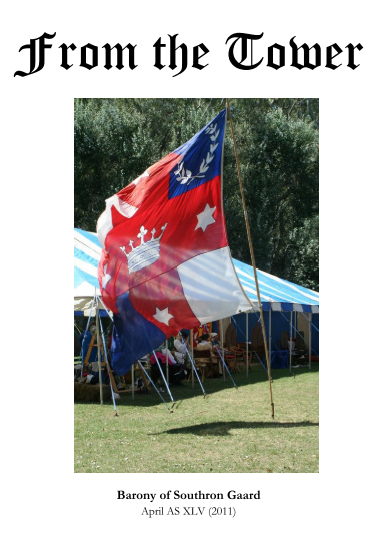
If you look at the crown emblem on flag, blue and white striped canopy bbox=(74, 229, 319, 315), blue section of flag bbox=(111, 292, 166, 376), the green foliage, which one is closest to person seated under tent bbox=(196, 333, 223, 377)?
blue and white striped canopy bbox=(74, 229, 319, 315)

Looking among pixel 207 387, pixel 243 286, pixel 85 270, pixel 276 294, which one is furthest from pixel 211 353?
pixel 85 270

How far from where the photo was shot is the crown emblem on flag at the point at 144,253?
6.88 meters

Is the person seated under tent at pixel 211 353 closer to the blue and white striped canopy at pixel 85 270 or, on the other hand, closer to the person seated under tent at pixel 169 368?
the person seated under tent at pixel 169 368

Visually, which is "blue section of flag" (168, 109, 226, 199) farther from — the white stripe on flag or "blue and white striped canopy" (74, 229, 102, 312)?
"blue and white striped canopy" (74, 229, 102, 312)

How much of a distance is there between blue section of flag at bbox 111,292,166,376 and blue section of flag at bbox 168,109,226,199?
4.71 feet

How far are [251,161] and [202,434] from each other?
60.4 feet

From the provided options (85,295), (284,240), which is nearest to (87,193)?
(284,240)

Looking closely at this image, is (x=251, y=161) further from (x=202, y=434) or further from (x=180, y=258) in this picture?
(x=202, y=434)

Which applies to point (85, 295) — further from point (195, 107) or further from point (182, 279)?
point (195, 107)

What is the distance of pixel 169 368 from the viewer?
11289mm

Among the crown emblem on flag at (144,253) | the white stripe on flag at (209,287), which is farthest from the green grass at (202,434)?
the crown emblem on flag at (144,253)

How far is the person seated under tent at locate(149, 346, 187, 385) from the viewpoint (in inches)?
432

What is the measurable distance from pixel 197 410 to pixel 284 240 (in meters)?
16.8

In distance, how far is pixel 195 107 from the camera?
24.4 m
